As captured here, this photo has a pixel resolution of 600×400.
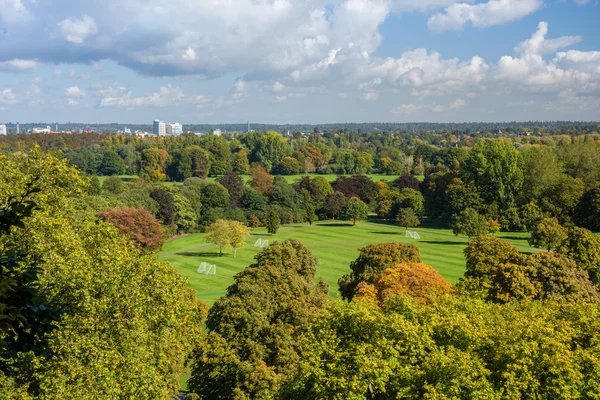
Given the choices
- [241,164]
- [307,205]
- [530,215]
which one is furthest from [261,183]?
[530,215]

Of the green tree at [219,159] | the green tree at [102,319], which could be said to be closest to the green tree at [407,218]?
the green tree at [219,159]

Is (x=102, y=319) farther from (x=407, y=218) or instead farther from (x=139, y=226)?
(x=407, y=218)

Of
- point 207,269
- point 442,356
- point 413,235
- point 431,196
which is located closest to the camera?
point 442,356

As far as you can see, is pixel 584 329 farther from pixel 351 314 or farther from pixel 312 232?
pixel 312 232

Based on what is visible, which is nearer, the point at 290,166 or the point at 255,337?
the point at 255,337

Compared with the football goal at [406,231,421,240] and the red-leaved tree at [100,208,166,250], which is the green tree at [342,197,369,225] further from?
the red-leaved tree at [100,208,166,250]

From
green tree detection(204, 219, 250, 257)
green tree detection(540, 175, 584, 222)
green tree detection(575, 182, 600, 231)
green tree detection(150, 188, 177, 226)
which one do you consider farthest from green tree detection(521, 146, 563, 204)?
green tree detection(150, 188, 177, 226)

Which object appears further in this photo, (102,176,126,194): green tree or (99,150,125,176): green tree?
(99,150,125,176): green tree
